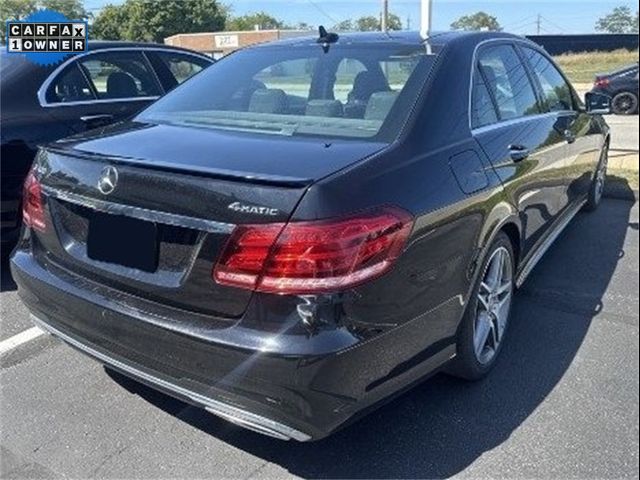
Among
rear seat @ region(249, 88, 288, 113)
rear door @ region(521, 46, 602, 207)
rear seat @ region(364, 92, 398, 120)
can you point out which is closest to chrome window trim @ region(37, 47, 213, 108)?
rear seat @ region(249, 88, 288, 113)

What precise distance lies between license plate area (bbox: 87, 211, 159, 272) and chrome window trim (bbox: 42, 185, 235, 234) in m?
0.02

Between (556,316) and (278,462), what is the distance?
6.58 feet

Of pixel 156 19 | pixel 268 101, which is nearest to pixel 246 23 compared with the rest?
pixel 156 19

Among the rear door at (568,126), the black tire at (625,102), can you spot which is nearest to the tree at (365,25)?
the rear door at (568,126)

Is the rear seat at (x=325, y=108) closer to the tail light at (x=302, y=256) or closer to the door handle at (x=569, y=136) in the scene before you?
the tail light at (x=302, y=256)

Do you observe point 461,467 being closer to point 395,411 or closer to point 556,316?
point 395,411

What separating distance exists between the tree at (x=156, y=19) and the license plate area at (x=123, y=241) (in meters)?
5.11

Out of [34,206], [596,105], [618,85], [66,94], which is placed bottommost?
[34,206]

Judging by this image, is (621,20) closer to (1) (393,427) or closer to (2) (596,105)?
(2) (596,105)

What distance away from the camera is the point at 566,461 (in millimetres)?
2375

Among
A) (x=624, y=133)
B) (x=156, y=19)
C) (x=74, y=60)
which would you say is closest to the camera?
(x=74, y=60)

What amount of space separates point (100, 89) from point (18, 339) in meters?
2.38

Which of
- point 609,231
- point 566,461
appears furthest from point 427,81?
point 609,231

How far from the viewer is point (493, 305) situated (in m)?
3.09
